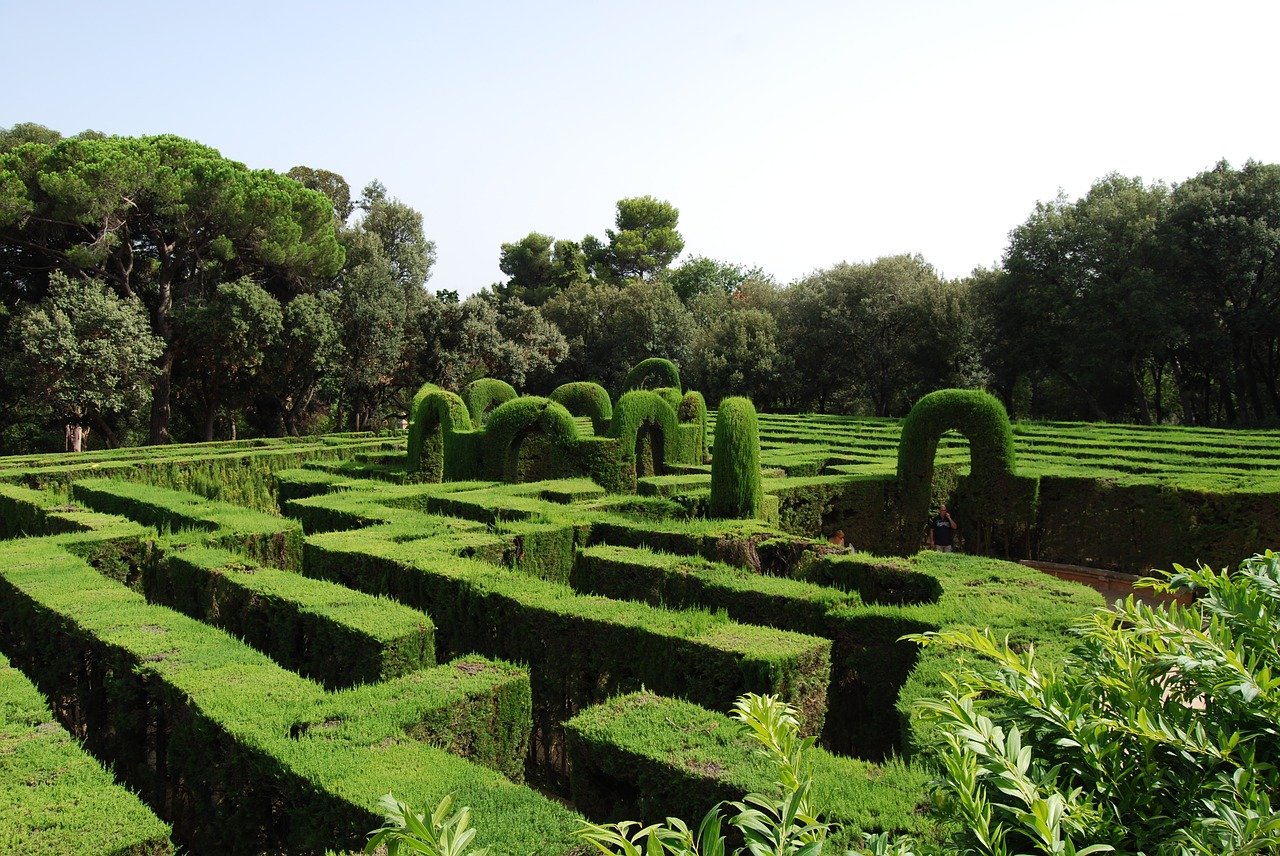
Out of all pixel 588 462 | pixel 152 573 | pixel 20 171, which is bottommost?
pixel 152 573

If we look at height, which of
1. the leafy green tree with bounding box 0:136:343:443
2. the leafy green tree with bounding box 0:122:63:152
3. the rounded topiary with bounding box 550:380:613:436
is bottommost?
the rounded topiary with bounding box 550:380:613:436

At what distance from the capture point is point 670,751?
14.8ft

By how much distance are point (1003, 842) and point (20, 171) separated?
35663 millimetres

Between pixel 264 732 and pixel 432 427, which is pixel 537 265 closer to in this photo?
pixel 432 427

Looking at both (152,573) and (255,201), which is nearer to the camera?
(152,573)

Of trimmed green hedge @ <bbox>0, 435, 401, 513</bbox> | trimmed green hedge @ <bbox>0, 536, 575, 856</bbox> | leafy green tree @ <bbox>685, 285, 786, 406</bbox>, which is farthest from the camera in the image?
leafy green tree @ <bbox>685, 285, 786, 406</bbox>

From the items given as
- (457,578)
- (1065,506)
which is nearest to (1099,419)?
(1065,506)

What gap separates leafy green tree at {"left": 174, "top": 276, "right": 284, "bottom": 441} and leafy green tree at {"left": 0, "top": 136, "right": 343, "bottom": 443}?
105 centimetres

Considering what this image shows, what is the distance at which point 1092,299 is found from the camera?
3131 centimetres

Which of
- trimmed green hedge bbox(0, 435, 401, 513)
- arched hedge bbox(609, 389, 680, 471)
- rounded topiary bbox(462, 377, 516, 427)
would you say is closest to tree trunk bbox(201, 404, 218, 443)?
trimmed green hedge bbox(0, 435, 401, 513)

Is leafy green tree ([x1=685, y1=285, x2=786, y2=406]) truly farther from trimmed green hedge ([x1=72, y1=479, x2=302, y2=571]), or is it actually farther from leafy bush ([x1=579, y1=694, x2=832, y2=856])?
leafy bush ([x1=579, y1=694, x2=832, y2=856])

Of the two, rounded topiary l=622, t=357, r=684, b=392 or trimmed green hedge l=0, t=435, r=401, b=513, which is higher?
rounded topiary l=622, t=357, r=684, b=392

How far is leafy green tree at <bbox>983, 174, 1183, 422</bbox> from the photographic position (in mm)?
29969

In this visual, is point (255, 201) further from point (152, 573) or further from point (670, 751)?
point (670, 751)
